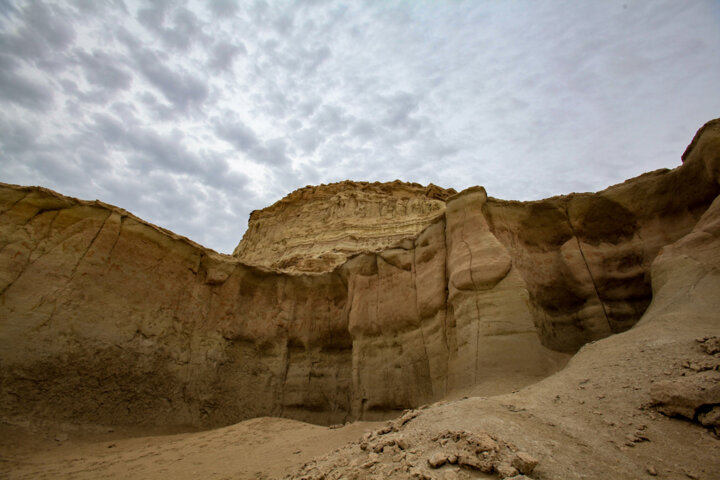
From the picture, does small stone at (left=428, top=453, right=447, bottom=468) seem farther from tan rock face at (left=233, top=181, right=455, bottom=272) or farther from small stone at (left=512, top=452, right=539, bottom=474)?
tan rock face at (left=233, top=181, right=455, bottom=272)

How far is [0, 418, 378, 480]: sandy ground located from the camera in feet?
19.3

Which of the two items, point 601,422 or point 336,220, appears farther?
point 336,220

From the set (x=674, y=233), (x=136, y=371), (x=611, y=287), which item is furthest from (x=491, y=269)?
(x=136, y=371)

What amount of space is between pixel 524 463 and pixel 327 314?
32.1ft

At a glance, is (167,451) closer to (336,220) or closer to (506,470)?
(506,470)

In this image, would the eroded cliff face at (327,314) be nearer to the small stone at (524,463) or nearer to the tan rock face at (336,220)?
the small stone at (524,463)

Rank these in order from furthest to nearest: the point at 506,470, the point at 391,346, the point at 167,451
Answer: the point at 391,346, the point at 167,451, the point at 506,470

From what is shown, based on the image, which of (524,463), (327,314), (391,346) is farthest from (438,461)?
(327,314)

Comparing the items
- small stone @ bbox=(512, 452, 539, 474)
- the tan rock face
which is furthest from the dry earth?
the tan rock face

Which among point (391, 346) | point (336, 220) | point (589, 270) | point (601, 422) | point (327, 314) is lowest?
point (601, 422)

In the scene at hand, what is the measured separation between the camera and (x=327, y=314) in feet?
40.4

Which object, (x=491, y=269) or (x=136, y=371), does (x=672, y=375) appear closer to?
(x=491, y=269)

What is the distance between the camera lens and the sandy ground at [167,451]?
5.89 m

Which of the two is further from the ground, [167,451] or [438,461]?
[438,461]
